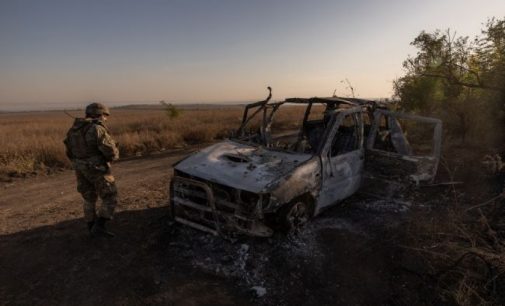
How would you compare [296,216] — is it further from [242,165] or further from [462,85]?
[462,85]

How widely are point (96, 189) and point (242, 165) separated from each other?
→ 6.79 ft

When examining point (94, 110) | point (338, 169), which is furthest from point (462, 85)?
point (94, 110)

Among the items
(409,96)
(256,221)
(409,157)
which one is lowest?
(256,221)

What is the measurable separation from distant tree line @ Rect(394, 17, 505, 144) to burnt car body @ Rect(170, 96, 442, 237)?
12.1 ft

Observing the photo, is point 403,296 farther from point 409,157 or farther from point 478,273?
point 409,157

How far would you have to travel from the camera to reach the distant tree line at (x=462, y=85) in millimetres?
8758

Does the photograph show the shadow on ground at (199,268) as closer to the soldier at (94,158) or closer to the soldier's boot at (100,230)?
the soldier's boot at (100,230)

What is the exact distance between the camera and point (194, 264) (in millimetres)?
4453

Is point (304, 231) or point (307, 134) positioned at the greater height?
point (307, 134)

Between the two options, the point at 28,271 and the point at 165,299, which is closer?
the point at 165,299

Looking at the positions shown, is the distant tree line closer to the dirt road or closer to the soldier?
the dirt road

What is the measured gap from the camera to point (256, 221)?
442 cm

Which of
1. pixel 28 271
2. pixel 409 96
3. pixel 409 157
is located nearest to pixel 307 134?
pixel 409 157

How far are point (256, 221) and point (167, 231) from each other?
5.20 ft
